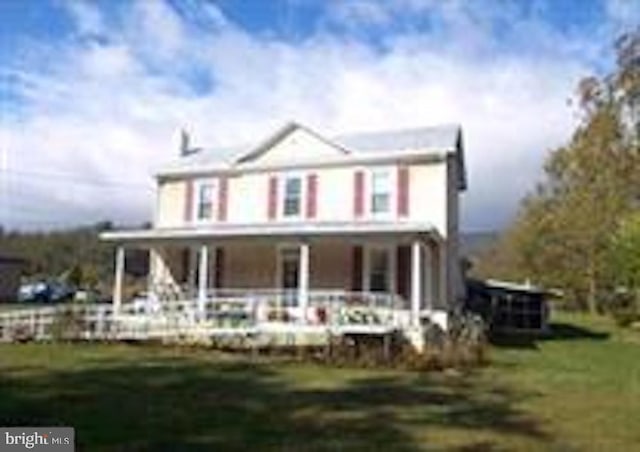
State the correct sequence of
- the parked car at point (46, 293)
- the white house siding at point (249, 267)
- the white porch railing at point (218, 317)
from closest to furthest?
the white porch railing at point (218, 317) → the white house siding at point (249, 267) → the parked car at point (46, 293)

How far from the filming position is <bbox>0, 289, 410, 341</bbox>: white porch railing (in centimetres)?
2677

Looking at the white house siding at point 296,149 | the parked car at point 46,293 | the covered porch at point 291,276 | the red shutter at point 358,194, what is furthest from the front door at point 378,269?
the parked car at point 46,293

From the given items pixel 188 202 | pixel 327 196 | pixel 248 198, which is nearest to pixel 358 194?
pixel 327 196

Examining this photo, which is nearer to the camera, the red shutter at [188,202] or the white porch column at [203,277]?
the white porch column at [203,277]

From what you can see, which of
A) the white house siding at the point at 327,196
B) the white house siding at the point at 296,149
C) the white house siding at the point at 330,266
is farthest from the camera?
the white house siding at the point at 296,149

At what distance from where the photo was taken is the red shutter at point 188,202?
1428 inches

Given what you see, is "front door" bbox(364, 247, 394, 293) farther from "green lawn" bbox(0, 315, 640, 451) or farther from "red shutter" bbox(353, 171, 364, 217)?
"green lawn" bbox(0, 315, 640, 451)

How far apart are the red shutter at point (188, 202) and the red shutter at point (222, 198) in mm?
1244

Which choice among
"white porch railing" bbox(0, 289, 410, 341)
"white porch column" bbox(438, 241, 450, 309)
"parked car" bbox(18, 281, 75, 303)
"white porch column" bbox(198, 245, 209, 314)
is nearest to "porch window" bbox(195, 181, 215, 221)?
"white porch column" bbox(198, 245, 209, 314)

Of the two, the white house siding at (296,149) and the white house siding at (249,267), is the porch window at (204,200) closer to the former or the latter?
the white house siding at (296,149)

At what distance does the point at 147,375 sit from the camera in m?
19.7

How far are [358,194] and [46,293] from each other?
4046cm

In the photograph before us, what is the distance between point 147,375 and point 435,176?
50.5 ft

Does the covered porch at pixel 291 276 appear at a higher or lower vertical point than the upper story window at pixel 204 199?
lower
